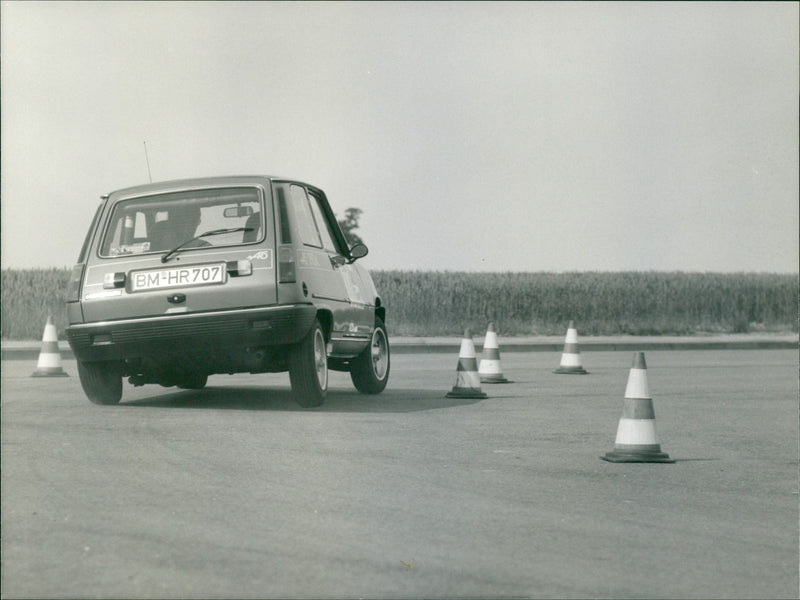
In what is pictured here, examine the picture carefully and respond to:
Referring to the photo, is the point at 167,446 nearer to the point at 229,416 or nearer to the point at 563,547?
the point at 229,416

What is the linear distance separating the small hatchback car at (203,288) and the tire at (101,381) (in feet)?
0.03

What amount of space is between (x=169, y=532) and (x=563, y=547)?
1.69m

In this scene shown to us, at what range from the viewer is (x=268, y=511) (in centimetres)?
555

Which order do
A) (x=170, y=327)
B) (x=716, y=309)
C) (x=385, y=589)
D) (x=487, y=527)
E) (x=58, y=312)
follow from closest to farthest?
(x=385, y=589), (x=487, y=527), (x=170, y=327), (x=58, y=312), (x=716, y=309)

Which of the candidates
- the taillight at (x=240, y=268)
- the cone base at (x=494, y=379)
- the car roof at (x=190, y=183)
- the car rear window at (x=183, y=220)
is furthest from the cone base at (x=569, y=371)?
the taillight at (x=240, y=268)

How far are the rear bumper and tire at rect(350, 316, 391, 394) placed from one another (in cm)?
243

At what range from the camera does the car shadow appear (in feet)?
34.0

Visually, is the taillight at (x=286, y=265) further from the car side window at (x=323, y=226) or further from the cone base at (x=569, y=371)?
the cone base at (x=569, y=371)

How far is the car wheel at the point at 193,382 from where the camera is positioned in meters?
11.5

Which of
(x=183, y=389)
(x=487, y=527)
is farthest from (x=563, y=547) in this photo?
(x=183, y=389)

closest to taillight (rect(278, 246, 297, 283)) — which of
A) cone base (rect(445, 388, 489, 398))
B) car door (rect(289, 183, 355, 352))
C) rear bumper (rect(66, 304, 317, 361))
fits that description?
car door (rect(289, 183, 355, 352))

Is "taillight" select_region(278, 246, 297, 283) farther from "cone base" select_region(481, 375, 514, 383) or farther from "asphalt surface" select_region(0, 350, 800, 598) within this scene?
"cone base" select_region(481, 375, 514, 383)

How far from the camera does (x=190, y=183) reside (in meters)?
9.98

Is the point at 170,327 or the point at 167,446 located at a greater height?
the point at 170,327
